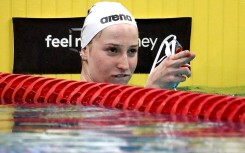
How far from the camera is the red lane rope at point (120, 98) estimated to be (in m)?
2.89

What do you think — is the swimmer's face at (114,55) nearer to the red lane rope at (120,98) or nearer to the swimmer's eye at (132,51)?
the swimmer's eye at (132,51)

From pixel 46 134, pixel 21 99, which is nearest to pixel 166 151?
pixel 46 134

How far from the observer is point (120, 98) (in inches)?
130

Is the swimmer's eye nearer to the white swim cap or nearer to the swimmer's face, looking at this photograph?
the swimmer's face

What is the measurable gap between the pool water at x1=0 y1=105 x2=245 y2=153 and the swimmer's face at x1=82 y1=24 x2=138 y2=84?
62 cm

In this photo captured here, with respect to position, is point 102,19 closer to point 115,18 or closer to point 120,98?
point 115,18

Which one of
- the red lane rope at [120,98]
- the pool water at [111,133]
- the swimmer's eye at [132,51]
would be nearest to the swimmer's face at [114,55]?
the swimmer's eye at [132,51]

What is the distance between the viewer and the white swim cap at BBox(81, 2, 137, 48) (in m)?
3.90

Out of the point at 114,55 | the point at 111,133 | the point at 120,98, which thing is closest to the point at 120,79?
the point at 114,55

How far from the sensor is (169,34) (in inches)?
274

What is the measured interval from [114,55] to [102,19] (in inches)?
14.7

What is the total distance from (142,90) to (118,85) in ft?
0.57

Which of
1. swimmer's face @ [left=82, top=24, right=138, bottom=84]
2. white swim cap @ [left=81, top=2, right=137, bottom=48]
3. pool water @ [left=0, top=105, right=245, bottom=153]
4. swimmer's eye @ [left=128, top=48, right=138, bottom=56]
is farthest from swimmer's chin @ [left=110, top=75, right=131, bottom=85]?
pool water @ [left=0, top=105, right=245, bottom=153]

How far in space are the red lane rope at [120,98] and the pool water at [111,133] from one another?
0.41 feet
